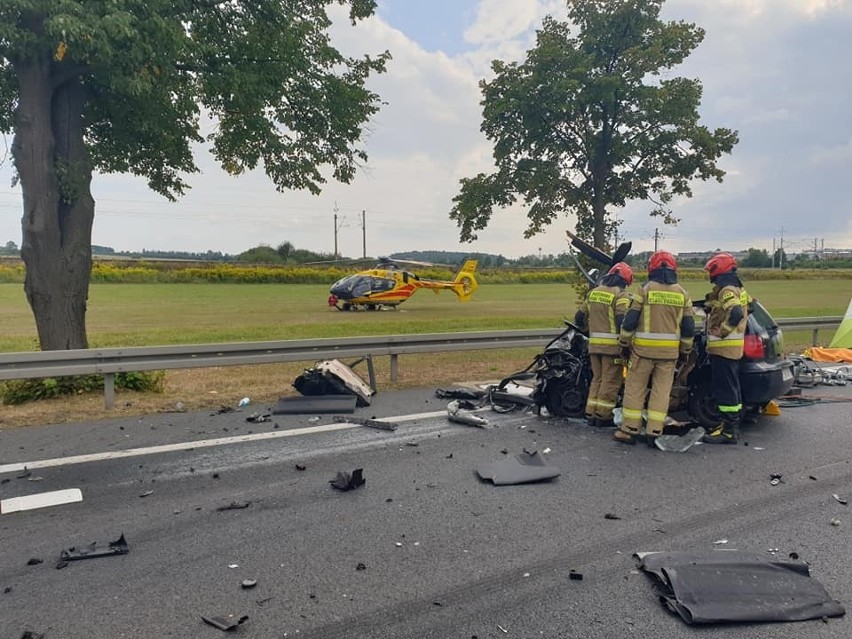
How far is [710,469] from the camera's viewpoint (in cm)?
504

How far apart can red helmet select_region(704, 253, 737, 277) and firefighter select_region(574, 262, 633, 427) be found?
0.83 meters

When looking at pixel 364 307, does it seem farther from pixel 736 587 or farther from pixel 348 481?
pixel 736 587

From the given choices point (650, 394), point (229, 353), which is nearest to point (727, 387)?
point (650, 394)

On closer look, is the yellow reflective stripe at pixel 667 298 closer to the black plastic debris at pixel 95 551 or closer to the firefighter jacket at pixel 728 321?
the firefighter jacket at pixel 728 321

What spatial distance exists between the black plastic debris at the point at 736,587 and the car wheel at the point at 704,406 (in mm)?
Answer: 3041

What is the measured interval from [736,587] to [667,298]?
3.21 meters

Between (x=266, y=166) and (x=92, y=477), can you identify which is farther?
(x=266, y=166)

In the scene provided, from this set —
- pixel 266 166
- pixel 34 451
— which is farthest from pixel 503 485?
pixel 266 166

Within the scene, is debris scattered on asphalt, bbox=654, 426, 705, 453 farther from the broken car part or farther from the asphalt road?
the broken car part

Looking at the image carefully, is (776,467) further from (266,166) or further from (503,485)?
(266,166)

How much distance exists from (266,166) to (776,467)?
8013 mm

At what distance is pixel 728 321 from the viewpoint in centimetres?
582

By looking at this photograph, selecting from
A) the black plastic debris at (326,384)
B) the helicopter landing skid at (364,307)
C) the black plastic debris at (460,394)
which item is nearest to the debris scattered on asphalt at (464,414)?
the black plastic debris at (460,394)

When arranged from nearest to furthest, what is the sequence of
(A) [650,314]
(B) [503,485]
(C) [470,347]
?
(B) [503,485] < (A) [650,314] < (C) [470,347]
